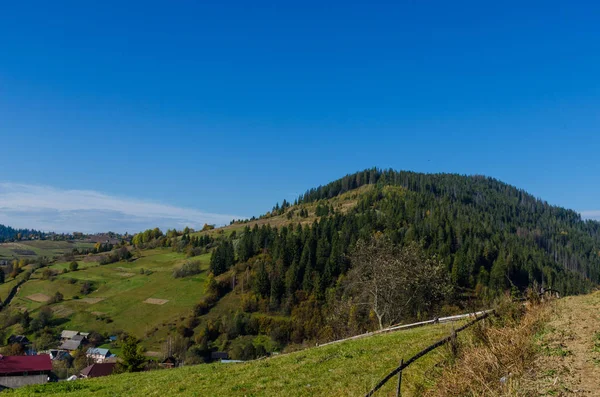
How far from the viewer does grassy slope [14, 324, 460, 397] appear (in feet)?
51.3

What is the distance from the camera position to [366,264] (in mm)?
50656

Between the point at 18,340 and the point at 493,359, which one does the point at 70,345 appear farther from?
the point at 493,359

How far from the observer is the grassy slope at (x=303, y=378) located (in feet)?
51.3

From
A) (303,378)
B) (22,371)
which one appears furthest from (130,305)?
(303,378)

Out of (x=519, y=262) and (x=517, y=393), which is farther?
(x=519, y=262)

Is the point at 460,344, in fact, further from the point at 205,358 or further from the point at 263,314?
the point at 263,314

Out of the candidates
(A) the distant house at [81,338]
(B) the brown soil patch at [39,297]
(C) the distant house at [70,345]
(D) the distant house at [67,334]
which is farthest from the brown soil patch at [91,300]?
(C) the distant house at [70,345]

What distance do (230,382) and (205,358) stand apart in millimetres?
121236

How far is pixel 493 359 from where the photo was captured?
11656 millimetres

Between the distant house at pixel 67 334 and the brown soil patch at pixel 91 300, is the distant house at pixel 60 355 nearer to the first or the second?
the distant house at pixel 67 334

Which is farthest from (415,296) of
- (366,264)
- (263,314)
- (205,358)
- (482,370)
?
(263,314)

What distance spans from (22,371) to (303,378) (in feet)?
210

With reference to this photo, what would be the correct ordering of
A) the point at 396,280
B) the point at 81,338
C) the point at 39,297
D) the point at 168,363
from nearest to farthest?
the point at 396,280, the point at 168,363, the point at 81,338, the point at 39,297

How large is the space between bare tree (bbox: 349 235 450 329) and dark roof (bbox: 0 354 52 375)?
1982 inches
